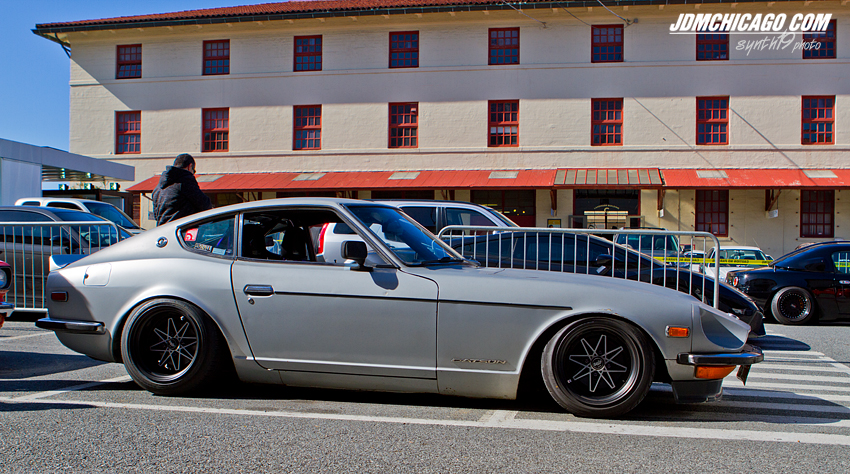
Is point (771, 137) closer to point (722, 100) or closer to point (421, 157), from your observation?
point (722, 100)

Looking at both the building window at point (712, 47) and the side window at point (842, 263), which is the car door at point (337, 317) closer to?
the side window at point (842, 263)

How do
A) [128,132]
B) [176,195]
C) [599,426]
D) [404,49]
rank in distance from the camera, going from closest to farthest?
[599,426] < [176,195] < [404,49] < [128,132]

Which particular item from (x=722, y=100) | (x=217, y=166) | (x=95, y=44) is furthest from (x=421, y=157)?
(x=95, y=44)

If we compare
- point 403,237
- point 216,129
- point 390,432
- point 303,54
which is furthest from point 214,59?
point 390,432

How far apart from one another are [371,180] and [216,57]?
28.8ft

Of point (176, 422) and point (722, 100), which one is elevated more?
point (722, 100)

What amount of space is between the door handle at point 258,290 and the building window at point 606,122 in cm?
2059

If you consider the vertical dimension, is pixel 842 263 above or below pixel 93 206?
below

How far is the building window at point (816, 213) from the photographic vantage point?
22.2 m

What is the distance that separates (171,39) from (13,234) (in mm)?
21013

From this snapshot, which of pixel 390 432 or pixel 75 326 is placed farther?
pixel 75 326

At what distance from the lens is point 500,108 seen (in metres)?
23.8

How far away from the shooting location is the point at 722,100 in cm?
2253

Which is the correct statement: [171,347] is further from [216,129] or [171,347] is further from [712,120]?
[216,129]
